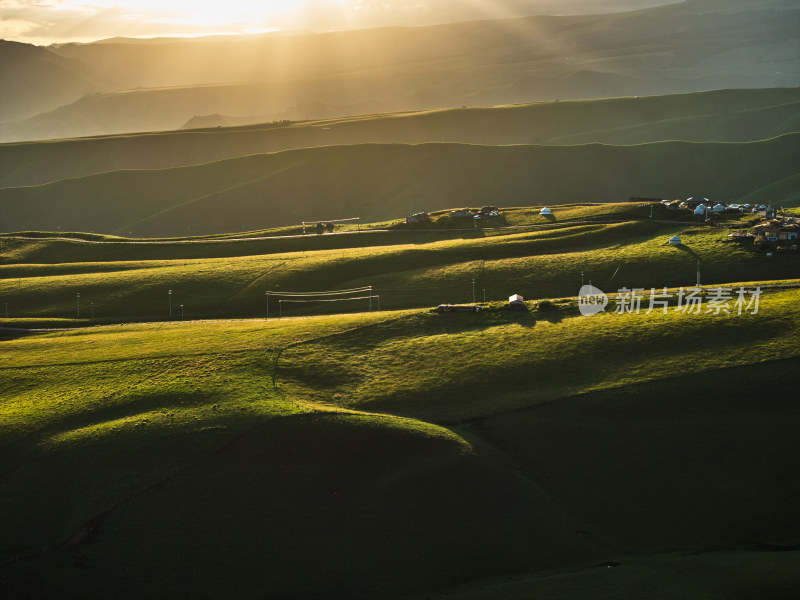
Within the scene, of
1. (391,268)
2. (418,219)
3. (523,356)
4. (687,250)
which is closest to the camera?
(523,356)

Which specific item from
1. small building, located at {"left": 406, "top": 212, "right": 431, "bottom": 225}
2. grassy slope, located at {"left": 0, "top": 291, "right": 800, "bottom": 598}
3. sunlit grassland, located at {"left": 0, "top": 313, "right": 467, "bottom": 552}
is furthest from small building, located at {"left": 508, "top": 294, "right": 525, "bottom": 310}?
small building, located at {"left": 406, "top": 212, "right": 431, "bottom": 225}

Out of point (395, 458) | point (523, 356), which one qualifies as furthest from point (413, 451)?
point (523, 356)

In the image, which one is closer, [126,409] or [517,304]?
[126,409]

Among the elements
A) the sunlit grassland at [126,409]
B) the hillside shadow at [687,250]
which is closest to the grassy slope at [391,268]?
the hillside shadow at [687,250]

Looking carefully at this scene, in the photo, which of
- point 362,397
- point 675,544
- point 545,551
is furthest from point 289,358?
point 675,544

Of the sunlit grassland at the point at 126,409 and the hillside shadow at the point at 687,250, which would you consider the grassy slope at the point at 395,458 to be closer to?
the sunlit grassland at the point at 126,409

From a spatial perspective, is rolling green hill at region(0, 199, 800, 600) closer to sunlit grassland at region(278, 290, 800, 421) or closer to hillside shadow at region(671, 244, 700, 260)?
sunlit grassland at region(278, 290, 800, 421)

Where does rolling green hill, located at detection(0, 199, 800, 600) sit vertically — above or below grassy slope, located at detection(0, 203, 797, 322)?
below

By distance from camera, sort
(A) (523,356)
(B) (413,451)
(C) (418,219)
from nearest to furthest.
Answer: (B) (413,451) → (A) (523,356) → (C) (418,219)

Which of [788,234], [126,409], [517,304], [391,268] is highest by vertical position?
[788,234]

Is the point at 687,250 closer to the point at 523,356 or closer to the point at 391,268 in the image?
the point at 391,268
